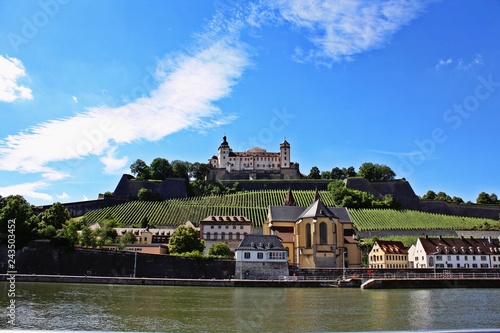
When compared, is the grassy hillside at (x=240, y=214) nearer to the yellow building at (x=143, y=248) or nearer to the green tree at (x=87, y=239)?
the yellow building at (x=143, y=248)

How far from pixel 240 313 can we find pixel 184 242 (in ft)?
86.5

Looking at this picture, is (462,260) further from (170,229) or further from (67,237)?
(67,237)

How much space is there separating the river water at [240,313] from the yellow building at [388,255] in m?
23.5

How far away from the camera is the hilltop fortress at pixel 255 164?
101m

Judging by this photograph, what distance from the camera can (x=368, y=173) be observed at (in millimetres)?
91562

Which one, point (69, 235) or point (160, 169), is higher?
point (160, 169)

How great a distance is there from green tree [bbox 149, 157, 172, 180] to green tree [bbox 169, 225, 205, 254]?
4413 centimetres

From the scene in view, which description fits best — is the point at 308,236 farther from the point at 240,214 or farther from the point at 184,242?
the point at 240,214

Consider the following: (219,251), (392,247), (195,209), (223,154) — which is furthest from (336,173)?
(219,251)

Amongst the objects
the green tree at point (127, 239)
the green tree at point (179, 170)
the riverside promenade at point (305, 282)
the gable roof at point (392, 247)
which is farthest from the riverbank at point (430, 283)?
the green tree at point (179, 170)

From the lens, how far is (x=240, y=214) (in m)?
68.8

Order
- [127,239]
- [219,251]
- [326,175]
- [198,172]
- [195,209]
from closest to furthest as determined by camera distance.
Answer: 1. [219,251]
2. [127,239]
3. [195,209]
4. [198,172]
5. [326,175]

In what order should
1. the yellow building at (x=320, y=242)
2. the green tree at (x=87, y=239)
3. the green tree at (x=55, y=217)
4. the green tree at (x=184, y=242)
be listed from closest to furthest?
the green tree at (x=184, y=242) < the green tree at (x=87, y=239) < the yellow building at (x=320, y=242) < the green tree at (x=55, y=217)

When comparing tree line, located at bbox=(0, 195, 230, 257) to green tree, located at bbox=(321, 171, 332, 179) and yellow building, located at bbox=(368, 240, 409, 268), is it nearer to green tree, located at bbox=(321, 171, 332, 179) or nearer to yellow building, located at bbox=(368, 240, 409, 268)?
yellow building, located at bbox=(368, 240, 409, 268)
